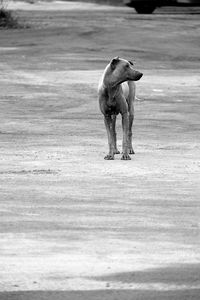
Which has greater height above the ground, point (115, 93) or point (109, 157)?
point (115, 93)

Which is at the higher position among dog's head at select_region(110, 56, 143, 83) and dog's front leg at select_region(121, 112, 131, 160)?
dog's head at select_region(110, 56, 143, 83)

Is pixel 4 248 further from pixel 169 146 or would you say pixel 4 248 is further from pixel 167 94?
pixel 167 94

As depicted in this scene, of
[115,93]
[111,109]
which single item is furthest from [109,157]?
[115,93]

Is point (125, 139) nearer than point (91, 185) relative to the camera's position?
No

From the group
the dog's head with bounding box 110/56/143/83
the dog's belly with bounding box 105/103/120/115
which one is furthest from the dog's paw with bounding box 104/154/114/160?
the dog's head with bounding box 110/56/143/83

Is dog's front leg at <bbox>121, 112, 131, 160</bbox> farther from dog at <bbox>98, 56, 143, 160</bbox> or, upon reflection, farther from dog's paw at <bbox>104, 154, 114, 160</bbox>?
dog's paw at <bbox>104, 154, 114, 160</bbox>

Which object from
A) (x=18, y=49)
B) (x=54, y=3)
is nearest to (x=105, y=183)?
(x=18, y=49)

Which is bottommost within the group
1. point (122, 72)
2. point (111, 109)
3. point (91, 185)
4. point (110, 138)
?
point (110, 138)

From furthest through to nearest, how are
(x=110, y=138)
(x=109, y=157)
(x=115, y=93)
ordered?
(x=115, y=93)
(x=110, y=138)
(x=109, y=157)

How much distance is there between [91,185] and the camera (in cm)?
1295

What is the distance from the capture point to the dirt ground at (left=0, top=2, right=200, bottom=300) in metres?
8.52

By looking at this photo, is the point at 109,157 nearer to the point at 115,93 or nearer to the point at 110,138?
the point at 110,138

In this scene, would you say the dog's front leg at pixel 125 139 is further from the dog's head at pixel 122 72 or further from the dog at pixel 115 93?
the dog's head at pixel 122 72

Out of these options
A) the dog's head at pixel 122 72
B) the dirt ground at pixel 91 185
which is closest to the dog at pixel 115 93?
the dog's head at pixel 122 72
